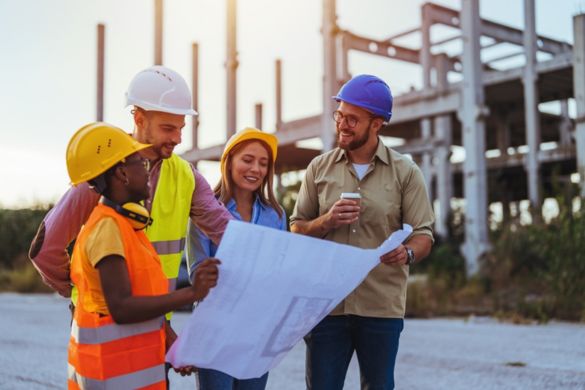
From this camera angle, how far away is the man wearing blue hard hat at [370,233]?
291cm

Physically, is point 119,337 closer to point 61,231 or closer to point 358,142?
point 61,231

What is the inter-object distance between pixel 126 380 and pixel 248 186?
1150mm

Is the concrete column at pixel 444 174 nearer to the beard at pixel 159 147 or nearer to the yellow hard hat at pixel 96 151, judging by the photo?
the beard at pixel 159 147

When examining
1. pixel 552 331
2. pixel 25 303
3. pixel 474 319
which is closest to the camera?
pixel 552 331

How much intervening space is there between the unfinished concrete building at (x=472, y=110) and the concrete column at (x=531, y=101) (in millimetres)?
25

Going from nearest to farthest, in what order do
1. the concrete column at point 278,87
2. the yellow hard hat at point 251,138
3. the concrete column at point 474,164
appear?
the yellow hard hat at point 251,138 < the concrete column at point 474,164 < the concrete column at point 278,87

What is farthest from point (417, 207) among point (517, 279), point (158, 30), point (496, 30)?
point (496, 30)

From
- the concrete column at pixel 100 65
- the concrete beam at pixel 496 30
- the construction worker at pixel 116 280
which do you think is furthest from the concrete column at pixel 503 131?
the construction worker at pixel 116 280

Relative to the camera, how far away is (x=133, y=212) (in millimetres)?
2141

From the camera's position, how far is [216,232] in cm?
276

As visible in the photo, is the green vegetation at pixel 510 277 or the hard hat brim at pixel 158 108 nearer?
the hard hat brim at pixel 158 108

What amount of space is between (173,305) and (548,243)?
10.1 m

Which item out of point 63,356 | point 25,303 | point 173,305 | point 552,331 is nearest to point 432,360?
point 552,331

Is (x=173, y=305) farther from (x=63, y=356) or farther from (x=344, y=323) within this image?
(x=63, y=356)
